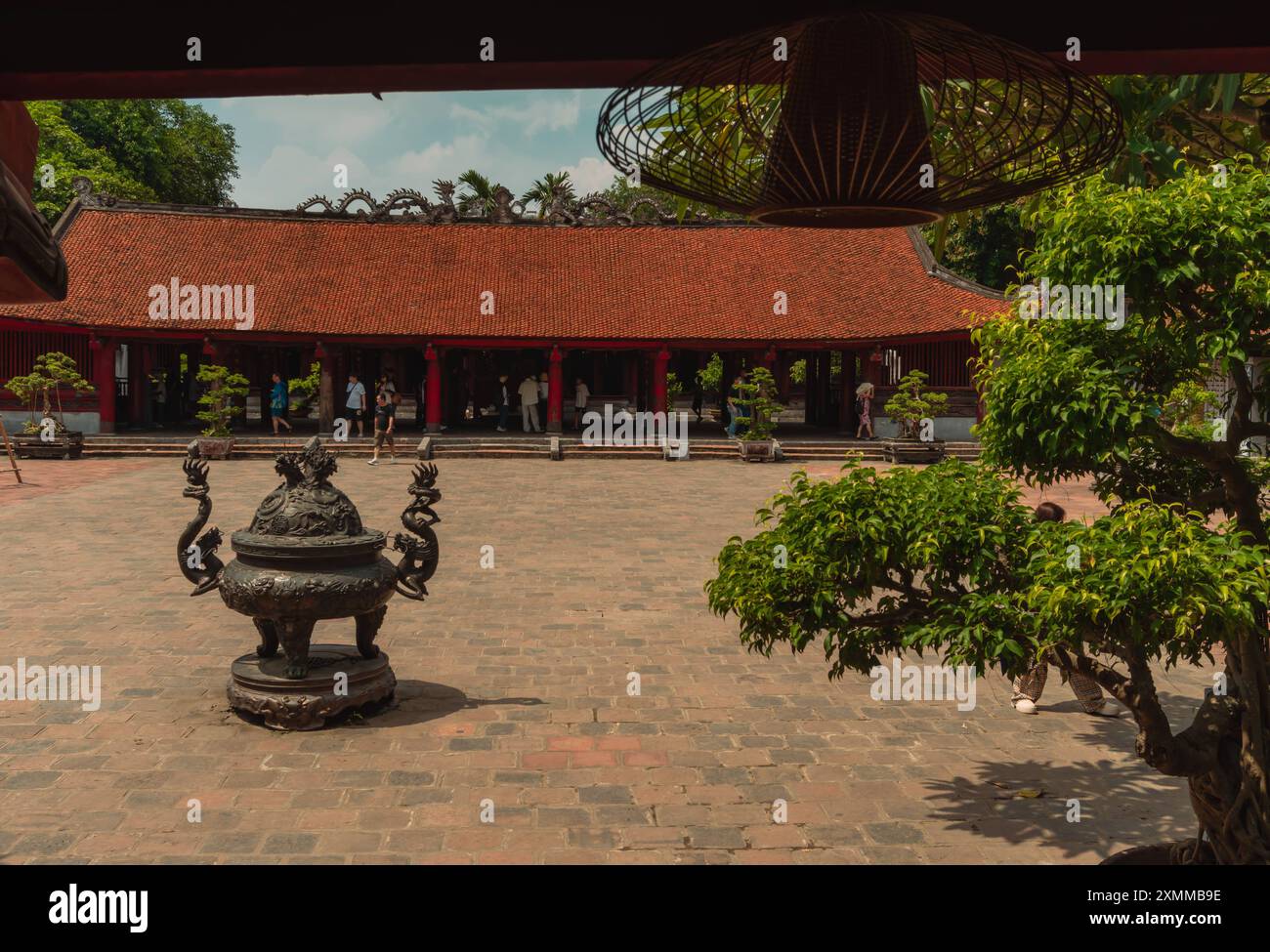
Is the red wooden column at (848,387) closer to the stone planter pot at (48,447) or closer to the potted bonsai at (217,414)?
the potted bonsai at (217,414)

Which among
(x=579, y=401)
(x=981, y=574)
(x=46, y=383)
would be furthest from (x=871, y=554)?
(x=579, y=401)

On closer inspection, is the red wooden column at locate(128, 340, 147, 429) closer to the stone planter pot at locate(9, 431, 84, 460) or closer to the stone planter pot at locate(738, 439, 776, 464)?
the stone planter pot at locate(9, 431, 84, 460)

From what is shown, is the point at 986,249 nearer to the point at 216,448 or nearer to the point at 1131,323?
the point at 216,448

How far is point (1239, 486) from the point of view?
14.0ft

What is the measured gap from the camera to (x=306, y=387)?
101 ft

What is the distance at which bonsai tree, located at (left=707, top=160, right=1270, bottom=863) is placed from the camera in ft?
12.2

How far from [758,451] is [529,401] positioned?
731 centimetres

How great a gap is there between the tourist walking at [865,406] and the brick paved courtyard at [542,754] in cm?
1857

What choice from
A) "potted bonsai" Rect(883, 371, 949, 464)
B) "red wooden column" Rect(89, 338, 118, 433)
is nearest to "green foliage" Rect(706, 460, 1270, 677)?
"potted bonsai" Rect(883, 371, 949, 464)

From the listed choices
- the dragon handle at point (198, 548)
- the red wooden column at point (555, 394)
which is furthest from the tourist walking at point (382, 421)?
the dragon handle at point (198, 548)

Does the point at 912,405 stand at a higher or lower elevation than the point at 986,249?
lower

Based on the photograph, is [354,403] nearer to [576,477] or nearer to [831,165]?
[576,477]

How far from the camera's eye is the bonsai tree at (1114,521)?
12.2ft

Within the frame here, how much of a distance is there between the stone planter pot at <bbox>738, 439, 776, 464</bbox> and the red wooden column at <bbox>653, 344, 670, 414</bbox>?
166 inches
